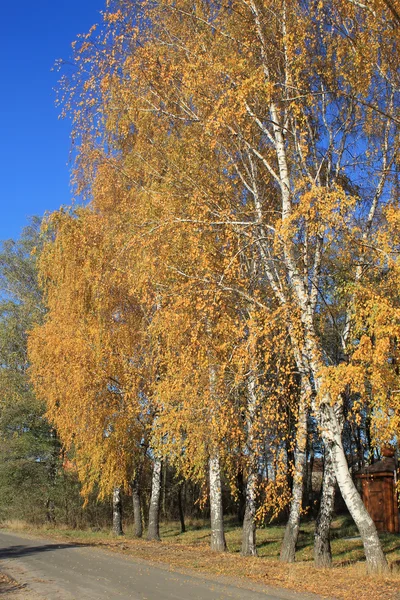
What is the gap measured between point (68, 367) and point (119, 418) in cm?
204

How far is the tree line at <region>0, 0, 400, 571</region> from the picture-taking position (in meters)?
9.79

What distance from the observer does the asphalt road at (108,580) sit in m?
8.57

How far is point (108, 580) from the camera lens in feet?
32.8

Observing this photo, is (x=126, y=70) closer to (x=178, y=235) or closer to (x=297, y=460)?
(x=178, y=235)

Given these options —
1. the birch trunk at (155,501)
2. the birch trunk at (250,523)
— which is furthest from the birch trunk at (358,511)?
the birch trunk at (155,501)

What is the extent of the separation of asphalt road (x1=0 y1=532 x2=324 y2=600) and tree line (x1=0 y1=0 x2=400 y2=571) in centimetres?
204

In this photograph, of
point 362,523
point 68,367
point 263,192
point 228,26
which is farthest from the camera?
point 68,367

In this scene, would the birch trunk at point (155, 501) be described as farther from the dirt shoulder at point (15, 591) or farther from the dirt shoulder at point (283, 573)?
the dirt shoulder at point (15, 591)

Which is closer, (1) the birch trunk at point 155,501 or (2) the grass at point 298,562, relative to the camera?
(2) the grass at point 298,562

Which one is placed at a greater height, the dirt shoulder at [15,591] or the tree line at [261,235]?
the tree line at [261,235]

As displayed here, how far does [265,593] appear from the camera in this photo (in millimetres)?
8922

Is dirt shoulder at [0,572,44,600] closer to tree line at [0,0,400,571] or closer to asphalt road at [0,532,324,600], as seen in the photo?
asphalt road at [0,532,324,600]

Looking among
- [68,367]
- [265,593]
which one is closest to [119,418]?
[68,367]

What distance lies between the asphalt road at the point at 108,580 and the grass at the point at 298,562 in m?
0.75
